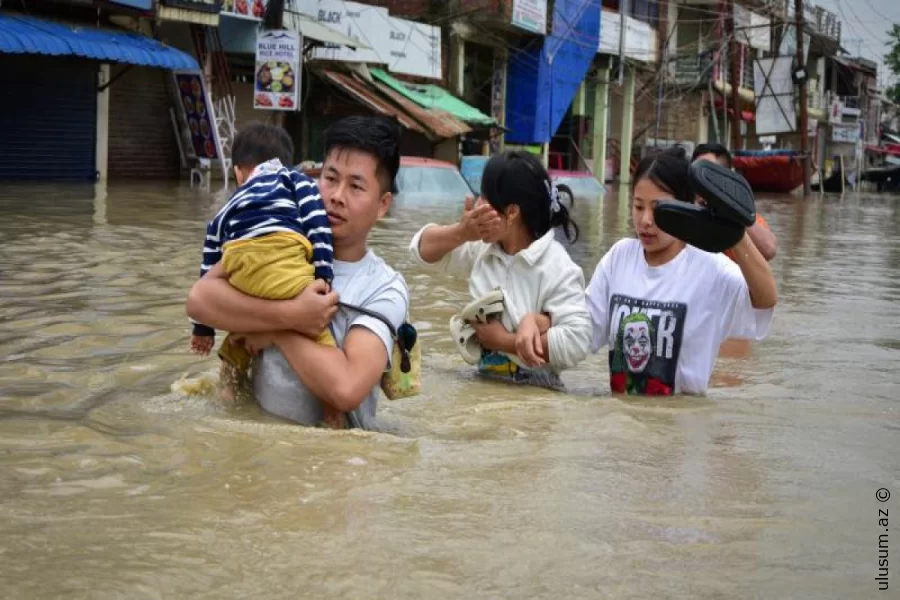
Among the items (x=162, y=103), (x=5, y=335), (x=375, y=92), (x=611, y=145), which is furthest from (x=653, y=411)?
(x=611, y=145)

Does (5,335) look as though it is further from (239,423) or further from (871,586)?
(871,586)

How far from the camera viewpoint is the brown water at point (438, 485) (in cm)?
208

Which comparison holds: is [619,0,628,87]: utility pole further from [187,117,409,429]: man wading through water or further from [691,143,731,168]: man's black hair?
[187,117,409,429]: man wading through water

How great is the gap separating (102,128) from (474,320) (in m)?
16.0

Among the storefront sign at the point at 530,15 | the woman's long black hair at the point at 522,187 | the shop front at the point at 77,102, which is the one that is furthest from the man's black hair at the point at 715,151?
the storefront sign at the point at 530,15

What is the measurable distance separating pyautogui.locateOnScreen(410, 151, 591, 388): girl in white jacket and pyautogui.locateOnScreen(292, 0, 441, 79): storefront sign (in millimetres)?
17608

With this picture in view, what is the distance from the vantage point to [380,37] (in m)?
23.3

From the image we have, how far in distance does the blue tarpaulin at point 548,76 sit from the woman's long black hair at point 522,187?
2522 cm

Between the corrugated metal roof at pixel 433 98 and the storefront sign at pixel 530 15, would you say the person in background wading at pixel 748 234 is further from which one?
the storefront sign at pixel 530 15

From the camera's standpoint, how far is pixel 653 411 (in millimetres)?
3793

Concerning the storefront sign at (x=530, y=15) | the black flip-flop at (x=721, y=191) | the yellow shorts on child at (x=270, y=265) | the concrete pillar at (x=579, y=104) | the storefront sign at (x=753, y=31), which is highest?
the storefront sign at (x=753, y=31)

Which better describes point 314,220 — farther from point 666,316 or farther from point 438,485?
point 666,316

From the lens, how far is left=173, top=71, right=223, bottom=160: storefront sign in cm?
1852

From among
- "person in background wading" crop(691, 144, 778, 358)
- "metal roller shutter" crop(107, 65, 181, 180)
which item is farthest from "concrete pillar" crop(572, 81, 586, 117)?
"person in background wading" crop(691, 144, 778, 358)
